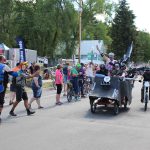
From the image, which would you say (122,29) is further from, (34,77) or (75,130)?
(75,130)

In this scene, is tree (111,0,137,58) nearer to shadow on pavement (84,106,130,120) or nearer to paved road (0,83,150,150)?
shadow on pavement (84,106,130,120)

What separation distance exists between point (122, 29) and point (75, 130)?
220 feet

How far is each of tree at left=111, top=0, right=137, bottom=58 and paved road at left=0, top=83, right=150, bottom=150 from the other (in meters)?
62.4

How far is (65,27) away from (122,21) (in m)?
16.6

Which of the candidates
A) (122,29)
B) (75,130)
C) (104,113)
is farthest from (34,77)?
(122,29)

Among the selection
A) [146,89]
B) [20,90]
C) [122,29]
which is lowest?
[146,89]

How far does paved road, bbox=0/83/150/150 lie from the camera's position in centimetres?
853

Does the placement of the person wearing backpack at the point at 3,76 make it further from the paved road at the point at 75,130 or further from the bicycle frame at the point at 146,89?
the bicycle frame at the point at 146,89

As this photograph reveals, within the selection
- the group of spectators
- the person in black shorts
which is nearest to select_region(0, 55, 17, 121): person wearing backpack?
the group of spectators

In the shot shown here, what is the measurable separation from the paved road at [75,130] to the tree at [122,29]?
205 ft

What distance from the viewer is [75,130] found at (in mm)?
10266

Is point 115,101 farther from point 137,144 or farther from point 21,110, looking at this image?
point 137,144

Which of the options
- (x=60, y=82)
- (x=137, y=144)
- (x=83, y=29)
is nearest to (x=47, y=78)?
(x=60, y=82)

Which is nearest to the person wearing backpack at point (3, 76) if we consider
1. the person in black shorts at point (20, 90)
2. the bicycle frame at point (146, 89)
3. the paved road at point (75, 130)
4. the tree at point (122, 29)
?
the paved road at point (75, 130)
